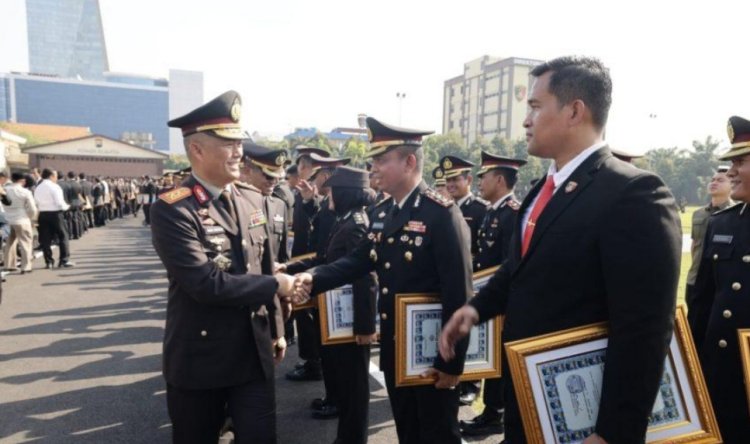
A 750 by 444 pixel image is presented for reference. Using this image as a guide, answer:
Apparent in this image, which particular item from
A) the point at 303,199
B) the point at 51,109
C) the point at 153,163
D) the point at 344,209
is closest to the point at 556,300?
the point at 344,209

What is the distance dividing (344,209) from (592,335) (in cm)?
277

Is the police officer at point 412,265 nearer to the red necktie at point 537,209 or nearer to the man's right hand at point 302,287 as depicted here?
the man's right hand at point 302,287

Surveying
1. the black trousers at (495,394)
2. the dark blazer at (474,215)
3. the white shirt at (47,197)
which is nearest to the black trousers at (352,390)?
the black trousers at (495,394)

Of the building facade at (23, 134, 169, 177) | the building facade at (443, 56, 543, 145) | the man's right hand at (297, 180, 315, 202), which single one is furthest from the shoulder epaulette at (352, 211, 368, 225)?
the building facade at (443, 56, 543, 145)

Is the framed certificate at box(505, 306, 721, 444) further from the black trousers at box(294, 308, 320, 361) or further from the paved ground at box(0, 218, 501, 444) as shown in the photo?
the black trousers at box(294, 308, 320, 361)

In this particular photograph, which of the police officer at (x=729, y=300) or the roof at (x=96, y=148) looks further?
the roof at (x=96, y=148)

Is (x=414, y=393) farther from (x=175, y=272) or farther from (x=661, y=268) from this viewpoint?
(x=661, y=268)

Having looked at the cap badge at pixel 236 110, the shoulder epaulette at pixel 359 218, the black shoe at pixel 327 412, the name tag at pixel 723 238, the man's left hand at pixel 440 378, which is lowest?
the black shoe at pixel 327 412

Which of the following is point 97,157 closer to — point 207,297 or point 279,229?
point 279,229

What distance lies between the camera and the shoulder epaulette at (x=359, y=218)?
4043mm

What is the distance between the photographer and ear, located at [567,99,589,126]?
188cm

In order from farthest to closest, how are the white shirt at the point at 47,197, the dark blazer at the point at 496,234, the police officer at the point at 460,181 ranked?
the white shirt at the point at 47,197
the police officer at the point at 460,181
the dark blazer at the point at 496,234

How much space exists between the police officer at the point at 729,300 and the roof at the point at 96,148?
2479 inches

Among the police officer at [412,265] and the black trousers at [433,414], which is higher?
the police officer at [412,265]
